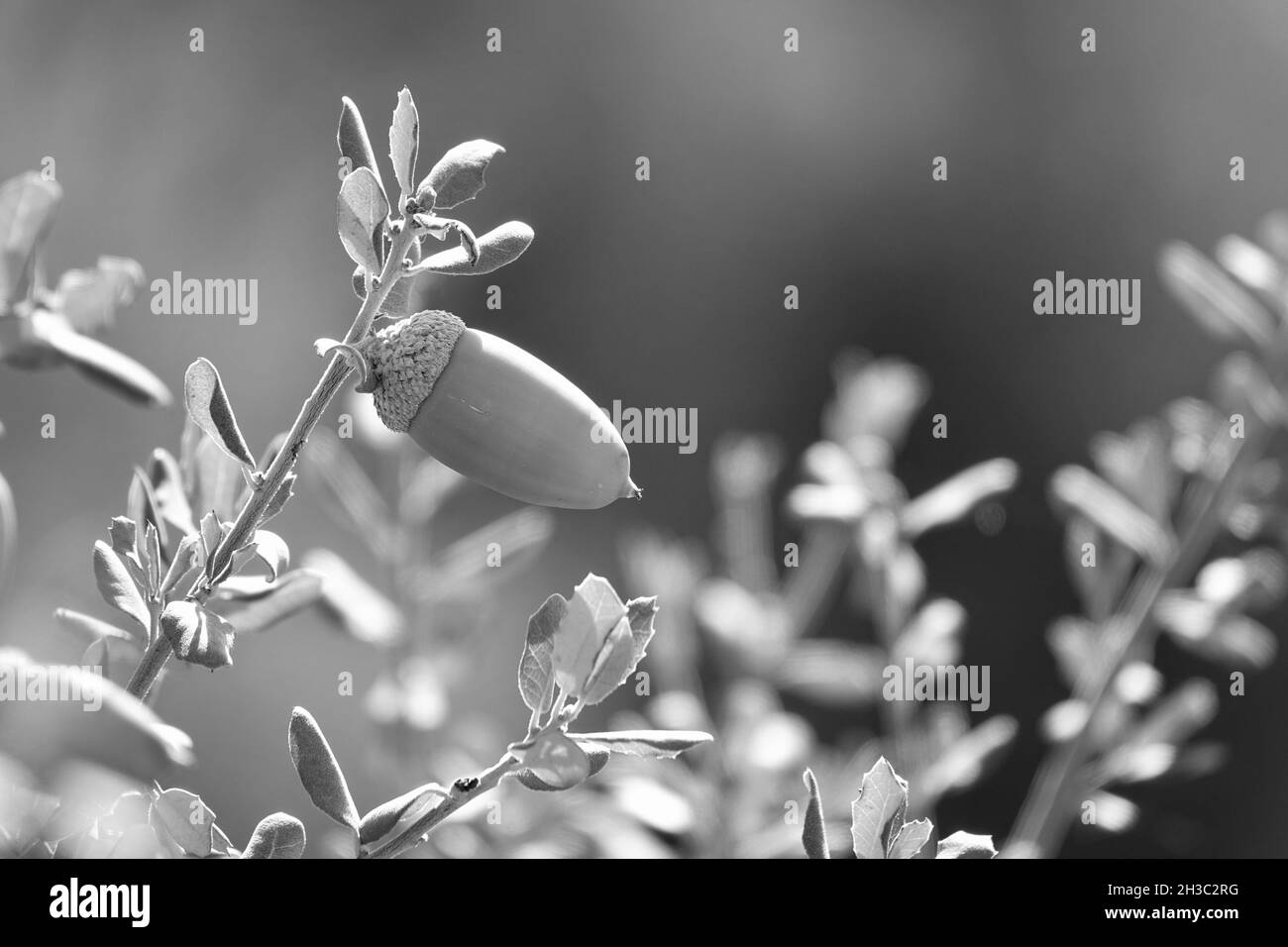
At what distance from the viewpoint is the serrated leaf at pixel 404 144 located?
Answer: 20.0 inches

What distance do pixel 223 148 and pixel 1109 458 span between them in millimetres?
2111

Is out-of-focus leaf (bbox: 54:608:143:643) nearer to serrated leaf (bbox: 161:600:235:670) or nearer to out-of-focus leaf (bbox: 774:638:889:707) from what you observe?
serrated leaf (bbox: 161:600:235:670)

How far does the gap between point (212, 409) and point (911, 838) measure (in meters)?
0.33

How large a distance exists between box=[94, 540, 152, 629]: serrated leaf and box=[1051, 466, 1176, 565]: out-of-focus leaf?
79 centimetres

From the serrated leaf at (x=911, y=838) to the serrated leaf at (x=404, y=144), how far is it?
1.06ft

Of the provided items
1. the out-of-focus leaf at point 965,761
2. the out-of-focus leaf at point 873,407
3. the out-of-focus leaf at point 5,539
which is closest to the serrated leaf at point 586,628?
the out-of-focus leaf at point 5,539

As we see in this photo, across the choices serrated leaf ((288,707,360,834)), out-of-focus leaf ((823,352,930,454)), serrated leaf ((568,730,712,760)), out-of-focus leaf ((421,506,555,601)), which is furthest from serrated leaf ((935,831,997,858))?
out-of-focus leaf ((823,352,930,454))

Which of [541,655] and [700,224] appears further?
[700,224]

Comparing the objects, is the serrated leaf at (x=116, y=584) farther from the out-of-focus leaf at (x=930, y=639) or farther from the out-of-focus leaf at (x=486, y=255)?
the out-of-focus leaf at (x=930, y=639)

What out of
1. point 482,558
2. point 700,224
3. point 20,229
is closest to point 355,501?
point 482,558

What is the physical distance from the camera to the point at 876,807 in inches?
21.5

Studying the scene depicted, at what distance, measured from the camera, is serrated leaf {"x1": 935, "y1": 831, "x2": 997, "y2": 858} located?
56 cm

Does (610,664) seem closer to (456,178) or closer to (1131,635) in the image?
(456,178)

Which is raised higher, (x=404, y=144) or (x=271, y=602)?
(x=404, y=144)
